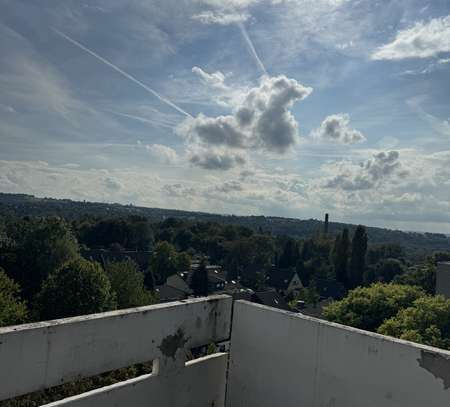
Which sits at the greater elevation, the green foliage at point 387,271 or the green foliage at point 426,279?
the green foliage at point 426,279

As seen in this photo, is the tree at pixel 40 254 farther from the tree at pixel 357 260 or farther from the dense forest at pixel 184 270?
the tree at pixel 357 260

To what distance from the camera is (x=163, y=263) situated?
2121 inches

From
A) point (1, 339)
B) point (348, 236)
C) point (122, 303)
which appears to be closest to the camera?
point (1, 339)

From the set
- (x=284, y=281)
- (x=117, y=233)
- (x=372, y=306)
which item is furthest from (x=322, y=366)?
(x=117, y=233)

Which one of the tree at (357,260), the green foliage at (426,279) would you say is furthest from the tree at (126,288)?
the tree at (357,260)

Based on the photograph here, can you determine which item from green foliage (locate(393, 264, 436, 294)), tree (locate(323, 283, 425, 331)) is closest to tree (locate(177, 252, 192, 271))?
green foliage (locate(393, 264, 436, 294))

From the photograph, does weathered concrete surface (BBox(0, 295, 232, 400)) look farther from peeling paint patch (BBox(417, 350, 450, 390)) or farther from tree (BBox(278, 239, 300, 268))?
tree (BBox(278, 239, 300, 268))

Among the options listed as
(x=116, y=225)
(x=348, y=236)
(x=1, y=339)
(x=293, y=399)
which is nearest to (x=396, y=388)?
(x=293, y=399)

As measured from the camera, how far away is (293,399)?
13.1 ft

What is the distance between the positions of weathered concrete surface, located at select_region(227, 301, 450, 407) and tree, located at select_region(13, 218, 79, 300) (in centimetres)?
2490

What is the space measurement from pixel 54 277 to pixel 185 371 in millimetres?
17172

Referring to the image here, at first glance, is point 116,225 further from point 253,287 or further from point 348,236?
point 348,236

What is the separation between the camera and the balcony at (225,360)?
123 inches

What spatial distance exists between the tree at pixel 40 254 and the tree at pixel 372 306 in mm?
17756
